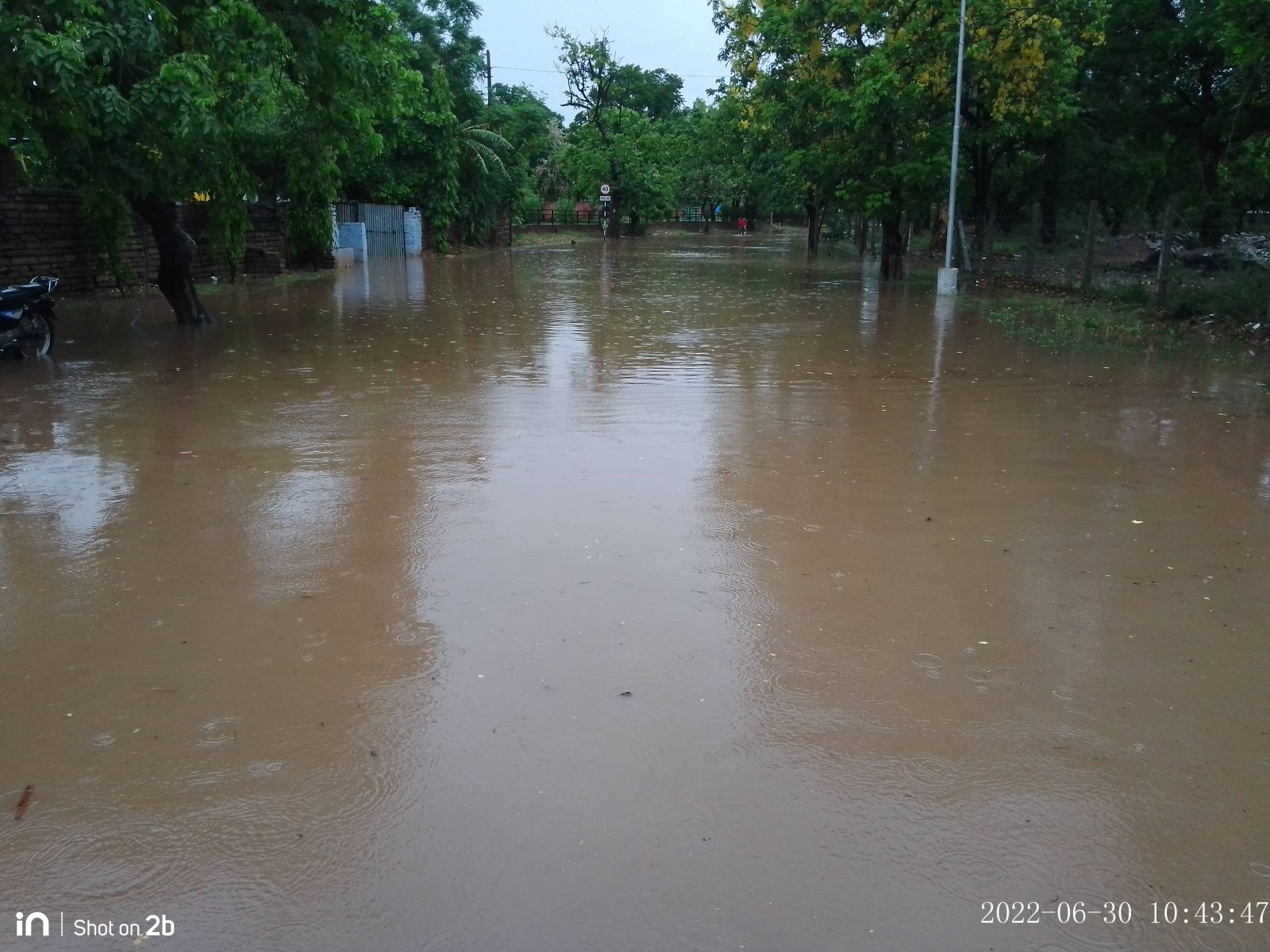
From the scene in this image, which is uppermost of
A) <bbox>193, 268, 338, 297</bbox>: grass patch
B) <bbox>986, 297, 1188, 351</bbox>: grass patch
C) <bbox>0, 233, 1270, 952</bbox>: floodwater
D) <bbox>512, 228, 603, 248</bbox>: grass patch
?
<bbox>512, 228, 603, 248</bbox>: grass patch

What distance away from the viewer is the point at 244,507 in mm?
7004

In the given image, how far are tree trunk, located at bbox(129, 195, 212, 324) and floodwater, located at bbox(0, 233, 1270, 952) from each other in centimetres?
613

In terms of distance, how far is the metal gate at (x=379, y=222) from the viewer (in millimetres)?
36062

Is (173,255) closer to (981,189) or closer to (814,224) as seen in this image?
(981,189)

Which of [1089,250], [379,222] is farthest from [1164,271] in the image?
[379,222]

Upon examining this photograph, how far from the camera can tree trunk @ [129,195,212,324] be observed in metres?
15.6

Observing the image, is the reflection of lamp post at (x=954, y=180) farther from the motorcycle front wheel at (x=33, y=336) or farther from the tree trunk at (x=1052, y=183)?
the motorcycle front wheel at (x=33, y=336)

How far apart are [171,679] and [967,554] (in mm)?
4139

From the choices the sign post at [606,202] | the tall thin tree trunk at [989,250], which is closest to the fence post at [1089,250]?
the tall thin tree trunk at [989,250]

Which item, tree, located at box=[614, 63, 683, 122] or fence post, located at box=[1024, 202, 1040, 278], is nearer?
fence post, located at box=[1024, 202, 1040, 278]

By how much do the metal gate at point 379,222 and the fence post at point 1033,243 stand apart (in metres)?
20.9

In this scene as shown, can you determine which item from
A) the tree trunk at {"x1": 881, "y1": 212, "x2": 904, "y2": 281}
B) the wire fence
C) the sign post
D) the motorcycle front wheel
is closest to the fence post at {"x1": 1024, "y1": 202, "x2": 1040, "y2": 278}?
the wire fence

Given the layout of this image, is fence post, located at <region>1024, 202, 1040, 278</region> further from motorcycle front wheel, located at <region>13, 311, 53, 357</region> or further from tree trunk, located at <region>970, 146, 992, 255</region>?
motorcycle front wheel, located at <region>13, 311, 53, 357</region>

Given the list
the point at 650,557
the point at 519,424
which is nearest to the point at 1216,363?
the point at 519,424
